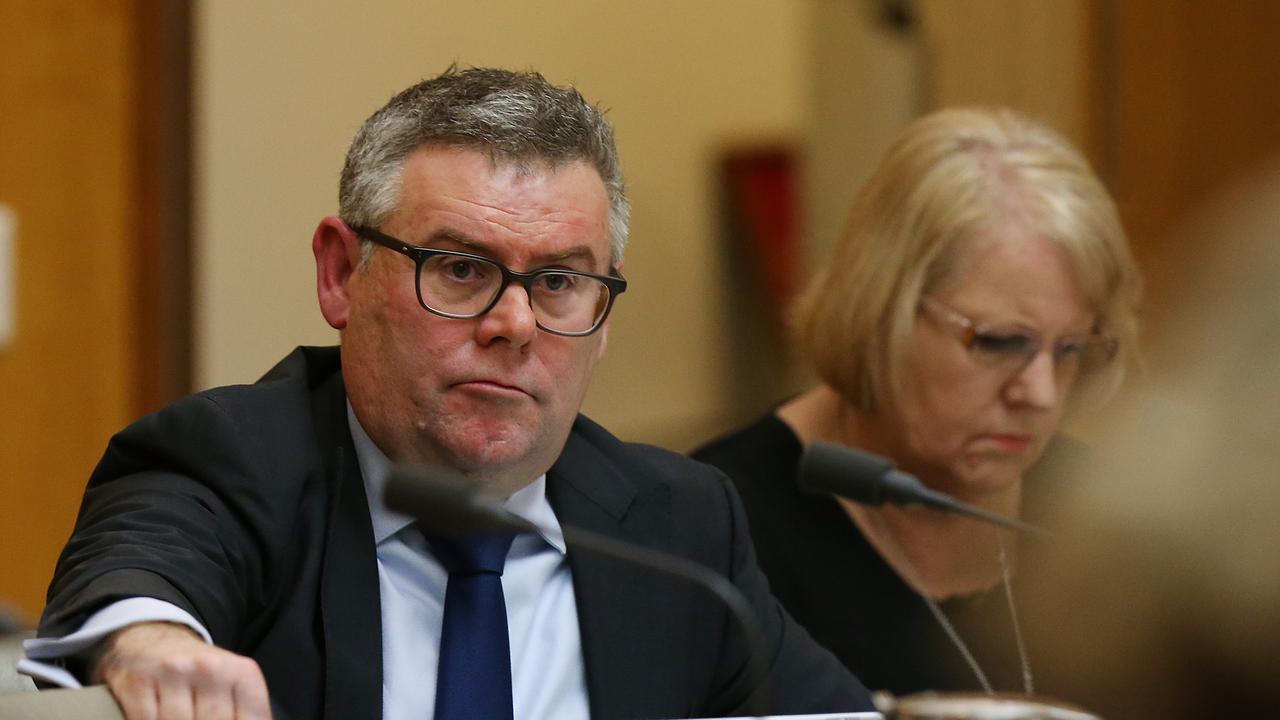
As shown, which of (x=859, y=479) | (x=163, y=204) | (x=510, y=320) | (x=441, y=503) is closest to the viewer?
(x=441, y=503)

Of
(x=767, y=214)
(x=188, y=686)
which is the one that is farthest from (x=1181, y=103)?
(x=188, y=686)

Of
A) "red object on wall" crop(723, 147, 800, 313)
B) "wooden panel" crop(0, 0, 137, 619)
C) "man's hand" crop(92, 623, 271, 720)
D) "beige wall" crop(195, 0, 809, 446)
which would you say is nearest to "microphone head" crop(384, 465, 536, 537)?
"man's hand" crop(92, 623, 271, 720)

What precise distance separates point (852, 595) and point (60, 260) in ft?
5.15

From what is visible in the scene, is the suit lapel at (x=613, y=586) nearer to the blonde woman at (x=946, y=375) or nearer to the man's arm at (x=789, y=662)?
the man's arm at (x=789, y=662)

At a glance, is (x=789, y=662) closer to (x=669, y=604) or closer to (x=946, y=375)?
(x=669, y=604)

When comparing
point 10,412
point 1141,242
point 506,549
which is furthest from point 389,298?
point 1141,242

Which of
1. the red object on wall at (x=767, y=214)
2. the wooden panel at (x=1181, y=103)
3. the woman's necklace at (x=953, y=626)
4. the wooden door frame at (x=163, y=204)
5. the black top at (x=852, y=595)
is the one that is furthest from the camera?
the red object on wall at (x=767, y=214)

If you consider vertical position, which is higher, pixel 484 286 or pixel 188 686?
pixel 484 286

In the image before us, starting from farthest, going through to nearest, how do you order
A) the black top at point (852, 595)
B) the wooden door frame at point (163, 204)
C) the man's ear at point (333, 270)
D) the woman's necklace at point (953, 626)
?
the wooden door frame at point (163, 204)
the black top at point (852, 595)
the woman's necklace at point (953, 626)
the man's ear at point (333, 270)

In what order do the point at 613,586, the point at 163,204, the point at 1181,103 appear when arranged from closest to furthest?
the point at 613,586
the point at 163,204
the point at 1181,103

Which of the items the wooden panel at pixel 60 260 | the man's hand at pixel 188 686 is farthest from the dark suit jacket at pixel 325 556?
the wooden panel at pixel 60 260

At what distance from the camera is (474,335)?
5.63ft

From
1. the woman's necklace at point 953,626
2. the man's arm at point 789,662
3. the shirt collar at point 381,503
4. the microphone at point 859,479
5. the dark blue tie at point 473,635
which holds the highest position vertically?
the microphone at point 859,479

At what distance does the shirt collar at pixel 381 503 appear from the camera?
5.64 feet
